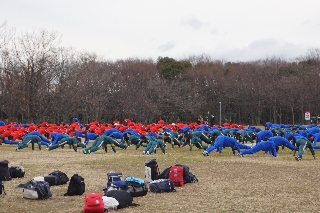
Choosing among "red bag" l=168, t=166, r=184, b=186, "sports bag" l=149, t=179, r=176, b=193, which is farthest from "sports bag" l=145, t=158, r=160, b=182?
"sports bag" l=149, t=179, r=176, b=193

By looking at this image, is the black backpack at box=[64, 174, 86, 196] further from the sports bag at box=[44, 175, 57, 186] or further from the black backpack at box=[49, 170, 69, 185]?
the black backpack at box=[49, 170, 69, 185]

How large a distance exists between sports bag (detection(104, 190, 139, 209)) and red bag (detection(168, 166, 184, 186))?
Answer: 2.62m

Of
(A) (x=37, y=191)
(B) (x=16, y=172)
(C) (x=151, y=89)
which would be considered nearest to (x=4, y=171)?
(B) (x=16, y=172)

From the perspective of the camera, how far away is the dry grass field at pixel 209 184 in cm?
1012

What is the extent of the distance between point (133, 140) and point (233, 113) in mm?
36259

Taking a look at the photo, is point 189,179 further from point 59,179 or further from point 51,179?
point 51,179

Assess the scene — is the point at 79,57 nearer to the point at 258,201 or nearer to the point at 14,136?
the point at 14,136

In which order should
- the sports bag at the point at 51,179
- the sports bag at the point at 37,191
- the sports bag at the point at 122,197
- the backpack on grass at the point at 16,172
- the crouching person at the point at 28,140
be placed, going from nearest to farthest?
the sports bag at the point at 122,197
the sports bag at the point at 37,191
the sports bag at the point at 51,179
the backpack on grass at the point at 16,172
the crouching person at the point at 28,140

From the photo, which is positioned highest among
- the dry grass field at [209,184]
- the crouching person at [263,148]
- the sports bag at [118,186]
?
the crouching person at [263,148]

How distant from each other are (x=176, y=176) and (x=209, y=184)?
1.12 metres

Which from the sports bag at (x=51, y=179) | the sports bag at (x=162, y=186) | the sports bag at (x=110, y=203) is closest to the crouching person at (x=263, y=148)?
the sports bag at (x=162, y=186)

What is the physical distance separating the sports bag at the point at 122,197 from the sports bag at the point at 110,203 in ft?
0.47

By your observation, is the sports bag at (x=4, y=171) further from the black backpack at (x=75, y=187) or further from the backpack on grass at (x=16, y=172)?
the black backpack at (x=75, y=187)

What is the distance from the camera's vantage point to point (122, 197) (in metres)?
9.98
